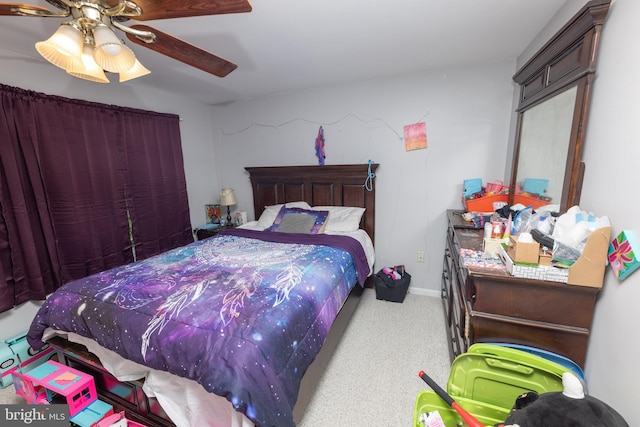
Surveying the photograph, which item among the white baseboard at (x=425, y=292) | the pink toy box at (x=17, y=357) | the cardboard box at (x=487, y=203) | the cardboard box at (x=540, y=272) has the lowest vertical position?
the white baseboard at (x=425, y=292)

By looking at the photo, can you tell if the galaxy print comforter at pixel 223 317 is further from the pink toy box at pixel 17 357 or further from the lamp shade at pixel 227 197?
the lamp shade at pixel 227 197

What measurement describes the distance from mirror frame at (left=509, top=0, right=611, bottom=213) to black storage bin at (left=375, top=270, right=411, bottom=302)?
5.39 ft

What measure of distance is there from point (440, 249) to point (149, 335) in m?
2.64

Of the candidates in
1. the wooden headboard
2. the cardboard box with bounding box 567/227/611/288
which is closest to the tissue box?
the cardboard box with bounding box 567/227/611/288

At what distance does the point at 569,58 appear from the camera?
4.60 ft

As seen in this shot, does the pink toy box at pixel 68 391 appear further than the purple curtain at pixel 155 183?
No

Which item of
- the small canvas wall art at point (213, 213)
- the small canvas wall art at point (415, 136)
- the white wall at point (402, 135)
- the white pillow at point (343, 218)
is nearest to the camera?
the white wall at point (402, 135)

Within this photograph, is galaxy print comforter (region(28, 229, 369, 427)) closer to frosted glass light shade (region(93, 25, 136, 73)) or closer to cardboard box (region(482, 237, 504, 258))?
cardboard box (region(482, 237, 504, 258))

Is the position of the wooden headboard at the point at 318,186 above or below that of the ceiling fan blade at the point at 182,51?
below

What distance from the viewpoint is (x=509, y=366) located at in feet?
3.70

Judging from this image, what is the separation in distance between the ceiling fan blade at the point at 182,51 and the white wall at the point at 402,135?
59.3 inches

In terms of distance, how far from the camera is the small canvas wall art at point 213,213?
377cm

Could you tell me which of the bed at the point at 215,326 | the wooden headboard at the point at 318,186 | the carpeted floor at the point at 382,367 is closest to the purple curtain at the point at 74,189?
the bed at the point at 215,326

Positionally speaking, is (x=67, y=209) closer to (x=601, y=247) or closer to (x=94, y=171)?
(x=94, y=171)
